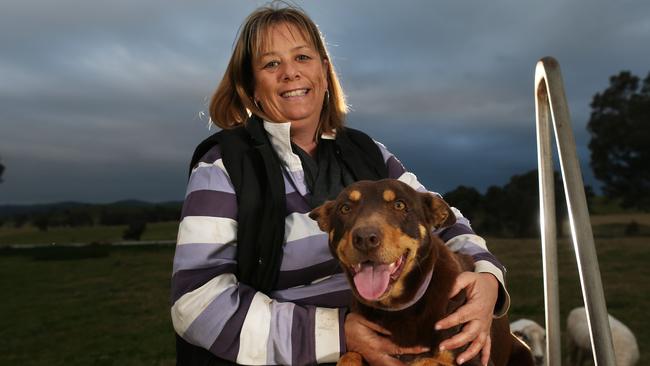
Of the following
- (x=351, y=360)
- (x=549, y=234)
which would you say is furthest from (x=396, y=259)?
(x=549, y=234)

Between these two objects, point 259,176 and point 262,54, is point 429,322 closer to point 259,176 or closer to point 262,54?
point 259,176

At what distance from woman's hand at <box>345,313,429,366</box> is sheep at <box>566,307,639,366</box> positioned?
7645 millimetres

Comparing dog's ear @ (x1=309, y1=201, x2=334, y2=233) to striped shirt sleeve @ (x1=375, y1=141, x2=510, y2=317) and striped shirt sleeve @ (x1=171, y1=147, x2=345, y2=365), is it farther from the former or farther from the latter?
striped shirt sleeve @ (x1=375, y1=141, x2=510, y2=317)

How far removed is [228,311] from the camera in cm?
306

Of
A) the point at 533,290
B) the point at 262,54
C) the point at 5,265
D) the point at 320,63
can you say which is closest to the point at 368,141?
the point at 320,63

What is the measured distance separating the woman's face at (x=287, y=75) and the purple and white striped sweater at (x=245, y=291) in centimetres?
61

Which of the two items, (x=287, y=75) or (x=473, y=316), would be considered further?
(x=287, y=75)

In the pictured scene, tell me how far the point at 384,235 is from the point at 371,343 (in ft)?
1.94

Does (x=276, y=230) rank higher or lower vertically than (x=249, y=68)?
lower

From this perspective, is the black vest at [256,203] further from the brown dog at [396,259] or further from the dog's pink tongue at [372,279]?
the dog's pink tongue at [372,279]

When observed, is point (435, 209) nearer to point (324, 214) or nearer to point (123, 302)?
point (324, 214)

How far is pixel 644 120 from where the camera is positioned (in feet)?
143

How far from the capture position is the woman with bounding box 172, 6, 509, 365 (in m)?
3.06

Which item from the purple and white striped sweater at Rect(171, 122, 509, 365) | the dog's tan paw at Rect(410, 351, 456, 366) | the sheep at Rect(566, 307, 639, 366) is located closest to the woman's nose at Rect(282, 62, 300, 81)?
the purple and white striped sweater at Rect(171, 122, 509, 365)
